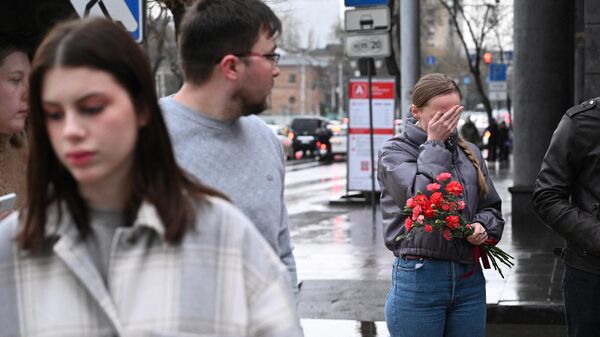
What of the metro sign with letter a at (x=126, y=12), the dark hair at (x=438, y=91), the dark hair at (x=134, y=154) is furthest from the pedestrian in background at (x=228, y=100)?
the metro sign with letter a at (x=126, y=12)

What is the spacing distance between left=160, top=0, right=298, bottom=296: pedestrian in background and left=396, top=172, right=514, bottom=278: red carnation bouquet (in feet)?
4.73

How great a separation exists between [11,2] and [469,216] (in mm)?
2246

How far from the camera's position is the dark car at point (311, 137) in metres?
41.5

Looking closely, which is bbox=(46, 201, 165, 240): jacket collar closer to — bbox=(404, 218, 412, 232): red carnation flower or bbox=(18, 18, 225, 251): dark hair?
bbox=(18, 18, 225, 251): dark hair

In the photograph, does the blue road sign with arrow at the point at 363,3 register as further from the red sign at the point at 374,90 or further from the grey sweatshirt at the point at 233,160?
the grey sweatshirt at the point at 233,160

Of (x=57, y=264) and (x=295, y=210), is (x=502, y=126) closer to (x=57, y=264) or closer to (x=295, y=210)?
(x=295, y=210)

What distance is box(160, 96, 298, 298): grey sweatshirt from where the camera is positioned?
9.86ft

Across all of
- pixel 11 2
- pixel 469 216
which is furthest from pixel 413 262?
pixel 11 2

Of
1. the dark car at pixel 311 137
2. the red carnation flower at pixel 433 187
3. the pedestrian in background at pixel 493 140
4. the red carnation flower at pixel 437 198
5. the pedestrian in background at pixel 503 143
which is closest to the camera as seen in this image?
the red carnation flower at pixel 437 198

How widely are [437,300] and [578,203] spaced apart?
2.50ft

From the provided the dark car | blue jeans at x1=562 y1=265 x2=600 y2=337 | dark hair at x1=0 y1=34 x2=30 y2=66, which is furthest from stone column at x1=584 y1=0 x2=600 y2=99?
the dark car

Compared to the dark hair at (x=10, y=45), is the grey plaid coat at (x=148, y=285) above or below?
below

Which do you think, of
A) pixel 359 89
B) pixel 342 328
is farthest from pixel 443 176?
pixel 359 89

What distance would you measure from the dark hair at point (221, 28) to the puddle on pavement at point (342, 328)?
5.20 metres
